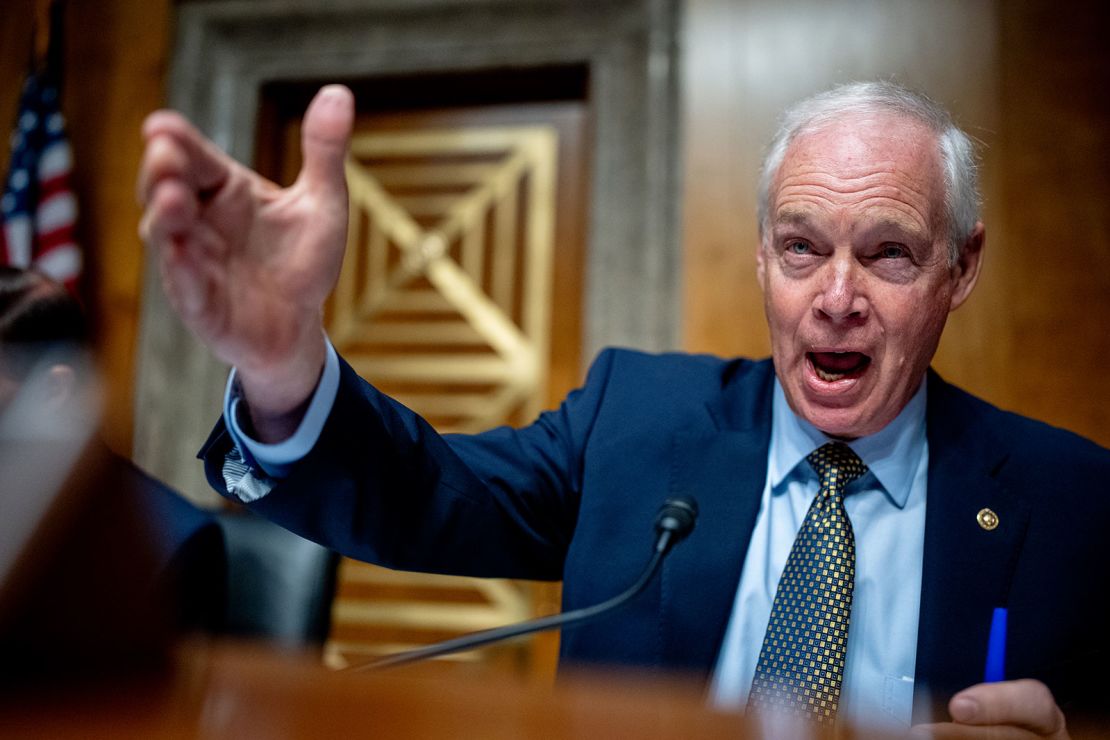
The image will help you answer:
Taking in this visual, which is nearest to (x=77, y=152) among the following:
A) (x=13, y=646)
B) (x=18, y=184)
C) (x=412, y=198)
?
(x=18, y=184)

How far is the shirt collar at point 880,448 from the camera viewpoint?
4.32ft

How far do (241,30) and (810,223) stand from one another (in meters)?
2.58

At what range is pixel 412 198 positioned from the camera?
10.9 ft

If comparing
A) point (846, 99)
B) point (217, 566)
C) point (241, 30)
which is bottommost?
point (217, 566)

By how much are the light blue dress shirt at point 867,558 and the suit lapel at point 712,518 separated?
0.03m

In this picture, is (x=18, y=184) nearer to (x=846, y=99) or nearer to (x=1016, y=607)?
(x=846, y=99)

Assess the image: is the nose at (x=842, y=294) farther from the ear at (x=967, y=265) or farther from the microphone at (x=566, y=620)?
the microphone at (x=566, y=620)

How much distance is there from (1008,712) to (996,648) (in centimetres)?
42

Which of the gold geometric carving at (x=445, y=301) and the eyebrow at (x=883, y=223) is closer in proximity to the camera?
the eyebrow at (x=883, y=223)

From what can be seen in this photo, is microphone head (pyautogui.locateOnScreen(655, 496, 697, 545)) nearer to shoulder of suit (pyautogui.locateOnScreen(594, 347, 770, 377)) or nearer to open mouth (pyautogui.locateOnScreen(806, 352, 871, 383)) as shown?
open mouth (pyautogui.locateOnScreen(806, 352, 871, 383))

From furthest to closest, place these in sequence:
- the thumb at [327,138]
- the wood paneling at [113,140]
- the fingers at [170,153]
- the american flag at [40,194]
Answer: the wood paneling at [113,140] < the american flag at [40,194] < the thumb at [327,138] < the fingers at [170,153]

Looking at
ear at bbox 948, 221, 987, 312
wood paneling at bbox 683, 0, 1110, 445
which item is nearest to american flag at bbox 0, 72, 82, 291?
wood paneling at bbox 683, 0, 1110, 445

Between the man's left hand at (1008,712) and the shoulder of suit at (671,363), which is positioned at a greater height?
the shoulder of suit at (671,363)

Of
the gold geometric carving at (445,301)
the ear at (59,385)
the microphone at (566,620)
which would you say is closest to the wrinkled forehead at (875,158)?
the microphone at (566,620)
